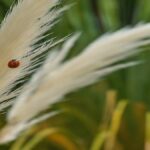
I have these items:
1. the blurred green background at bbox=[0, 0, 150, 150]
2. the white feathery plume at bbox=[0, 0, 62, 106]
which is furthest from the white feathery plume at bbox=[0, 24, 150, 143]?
the blurred green background at bbox=[0, 0, 150, 150]

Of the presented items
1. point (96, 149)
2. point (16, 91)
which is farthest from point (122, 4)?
point (16, 91)

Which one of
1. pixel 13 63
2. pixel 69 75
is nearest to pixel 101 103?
pixel 69 75

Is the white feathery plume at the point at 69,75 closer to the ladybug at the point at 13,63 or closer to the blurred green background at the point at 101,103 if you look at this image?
the ladybug at the point at 13,63

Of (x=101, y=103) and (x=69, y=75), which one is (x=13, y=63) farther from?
(x=101, y=103)

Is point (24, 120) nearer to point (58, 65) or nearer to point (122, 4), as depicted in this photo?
point (58, 65)

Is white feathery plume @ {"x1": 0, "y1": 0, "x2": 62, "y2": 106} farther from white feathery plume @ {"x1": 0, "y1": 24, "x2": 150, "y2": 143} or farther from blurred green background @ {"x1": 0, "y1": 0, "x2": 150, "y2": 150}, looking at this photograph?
blurred green background @ {"x1": 0, "y1": 0, "x2": 150, "y2": 150}

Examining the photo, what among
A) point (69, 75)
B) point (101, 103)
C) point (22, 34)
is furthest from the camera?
point (101, 103)
